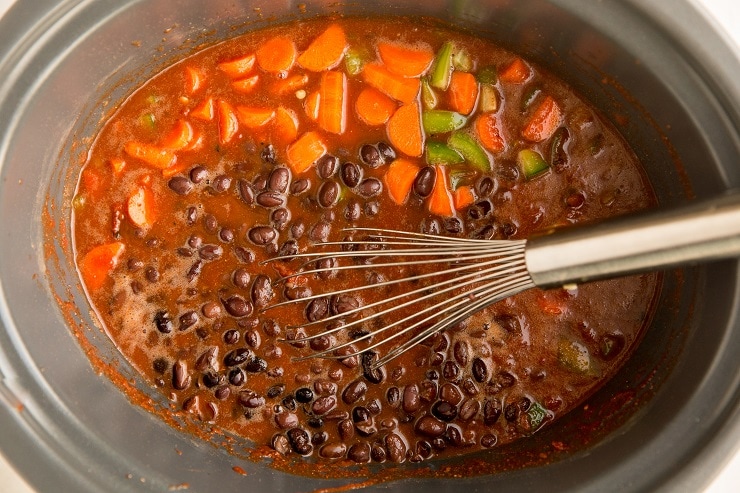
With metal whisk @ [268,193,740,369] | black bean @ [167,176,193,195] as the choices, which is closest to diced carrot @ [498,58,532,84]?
metal whisk @ [268,193,740,369]

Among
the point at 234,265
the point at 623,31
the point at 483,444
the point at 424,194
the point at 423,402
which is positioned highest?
the point at 623,31

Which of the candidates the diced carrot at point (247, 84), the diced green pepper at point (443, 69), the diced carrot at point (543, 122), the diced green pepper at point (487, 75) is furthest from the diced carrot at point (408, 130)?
the diced carrot at point (247, 84)

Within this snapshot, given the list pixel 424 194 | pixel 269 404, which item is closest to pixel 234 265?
pixel 269 404

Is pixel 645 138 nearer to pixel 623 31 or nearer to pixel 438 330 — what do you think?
pixel 623 31

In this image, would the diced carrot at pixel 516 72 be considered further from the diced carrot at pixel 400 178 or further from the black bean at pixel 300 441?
the black bean at pixel 300 441

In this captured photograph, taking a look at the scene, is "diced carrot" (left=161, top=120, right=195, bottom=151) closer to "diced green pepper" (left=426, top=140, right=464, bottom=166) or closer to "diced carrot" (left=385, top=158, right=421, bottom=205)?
"diced carrot" (left=385, top=158, right=421, bottom=205)

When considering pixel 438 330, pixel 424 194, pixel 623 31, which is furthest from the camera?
pixel 424 194
